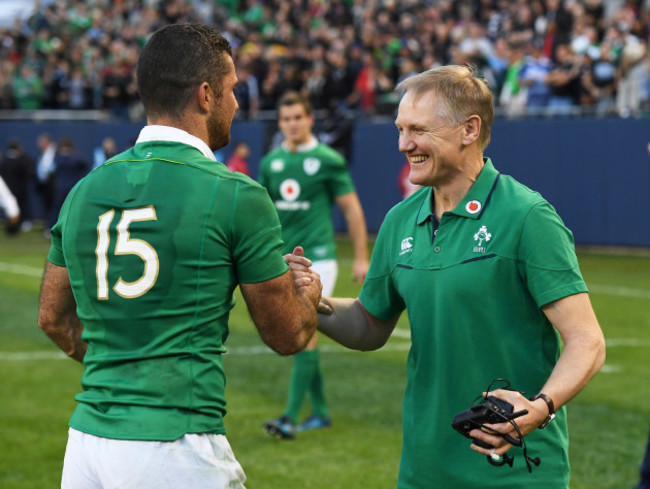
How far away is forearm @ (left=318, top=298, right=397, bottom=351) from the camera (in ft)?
13.5

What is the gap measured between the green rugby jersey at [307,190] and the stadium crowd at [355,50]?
10729 millimetres

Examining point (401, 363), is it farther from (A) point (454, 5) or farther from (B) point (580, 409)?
(A) point (454, 5)

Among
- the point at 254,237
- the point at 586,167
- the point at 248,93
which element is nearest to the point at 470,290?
the point at 254,237

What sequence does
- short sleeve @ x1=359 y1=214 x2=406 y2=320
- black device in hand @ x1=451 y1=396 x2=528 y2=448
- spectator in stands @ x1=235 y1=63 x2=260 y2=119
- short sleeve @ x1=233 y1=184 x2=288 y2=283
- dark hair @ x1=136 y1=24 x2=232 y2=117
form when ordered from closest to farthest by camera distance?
black device in hand @ x1=451 y1=396 x2=528 y2=448 → short sleeve @ x1=233 y1=184 x2=288 y2=283 → dark hair @ x1=136 y1=24 x2=232 y2=117 → short sleeve @ x1=359 y1=214 x2=406 y2=320 → spectator in stands @ x1=235 y1=63 x2=260 y2=119

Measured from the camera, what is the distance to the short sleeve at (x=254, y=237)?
3303mm

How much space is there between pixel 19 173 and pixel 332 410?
23.0 meters

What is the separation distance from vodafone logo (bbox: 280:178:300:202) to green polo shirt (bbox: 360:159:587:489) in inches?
211

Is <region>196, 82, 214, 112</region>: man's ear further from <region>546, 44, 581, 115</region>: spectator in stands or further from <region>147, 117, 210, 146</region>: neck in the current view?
<region>546, 44, 581, 115</region>: spectator in stands

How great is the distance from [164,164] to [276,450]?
16.4ft

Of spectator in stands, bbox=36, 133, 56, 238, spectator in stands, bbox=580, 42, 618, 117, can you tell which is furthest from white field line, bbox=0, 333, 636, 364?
spectator in stands, bbox=36, 133, 56, 238

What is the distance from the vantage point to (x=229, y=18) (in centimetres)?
Result: 3403

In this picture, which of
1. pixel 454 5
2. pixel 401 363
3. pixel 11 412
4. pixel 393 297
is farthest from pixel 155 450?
pixel 454 5

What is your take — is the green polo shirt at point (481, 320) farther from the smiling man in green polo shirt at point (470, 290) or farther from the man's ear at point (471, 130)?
the man's ear at point (471, 130)

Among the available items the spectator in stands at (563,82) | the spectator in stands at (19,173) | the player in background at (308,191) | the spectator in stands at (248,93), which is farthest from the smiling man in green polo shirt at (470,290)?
the spectator in stands at (19,173)
